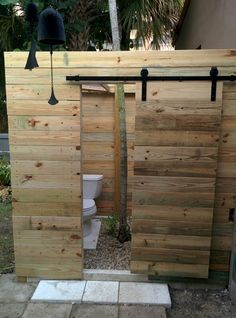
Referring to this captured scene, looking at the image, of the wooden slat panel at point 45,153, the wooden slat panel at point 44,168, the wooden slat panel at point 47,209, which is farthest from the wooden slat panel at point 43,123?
the wooden slat panel at point 47,209

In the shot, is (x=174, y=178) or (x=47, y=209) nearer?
(x=174, y=178)

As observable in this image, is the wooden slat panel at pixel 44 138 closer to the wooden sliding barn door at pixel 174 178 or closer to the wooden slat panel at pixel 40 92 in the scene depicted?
the wooden slat panel at pixel 40 92

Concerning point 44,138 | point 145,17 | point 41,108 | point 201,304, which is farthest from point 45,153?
point 145,17

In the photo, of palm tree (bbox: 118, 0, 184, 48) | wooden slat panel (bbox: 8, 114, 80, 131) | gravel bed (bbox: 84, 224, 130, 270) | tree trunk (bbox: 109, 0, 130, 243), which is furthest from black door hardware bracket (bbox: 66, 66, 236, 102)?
palm tree (bbox: 118, 0, 184, 48)

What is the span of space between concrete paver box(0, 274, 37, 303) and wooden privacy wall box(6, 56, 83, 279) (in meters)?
0.10

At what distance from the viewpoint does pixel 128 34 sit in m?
4.86

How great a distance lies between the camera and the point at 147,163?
8.29ft

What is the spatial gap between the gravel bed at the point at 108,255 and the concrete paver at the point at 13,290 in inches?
21.5

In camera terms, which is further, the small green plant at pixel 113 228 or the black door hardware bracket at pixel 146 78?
the small green plant at pixel 113 228

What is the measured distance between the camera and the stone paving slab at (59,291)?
2496 millimetres

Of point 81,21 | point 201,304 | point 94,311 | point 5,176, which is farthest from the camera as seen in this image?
point 5,176

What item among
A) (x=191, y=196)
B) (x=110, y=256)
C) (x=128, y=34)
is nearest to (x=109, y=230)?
(x=110, y=256)

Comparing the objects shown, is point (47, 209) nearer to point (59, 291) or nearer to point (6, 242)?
point (59, 291)

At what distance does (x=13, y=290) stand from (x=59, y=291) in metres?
0.40
